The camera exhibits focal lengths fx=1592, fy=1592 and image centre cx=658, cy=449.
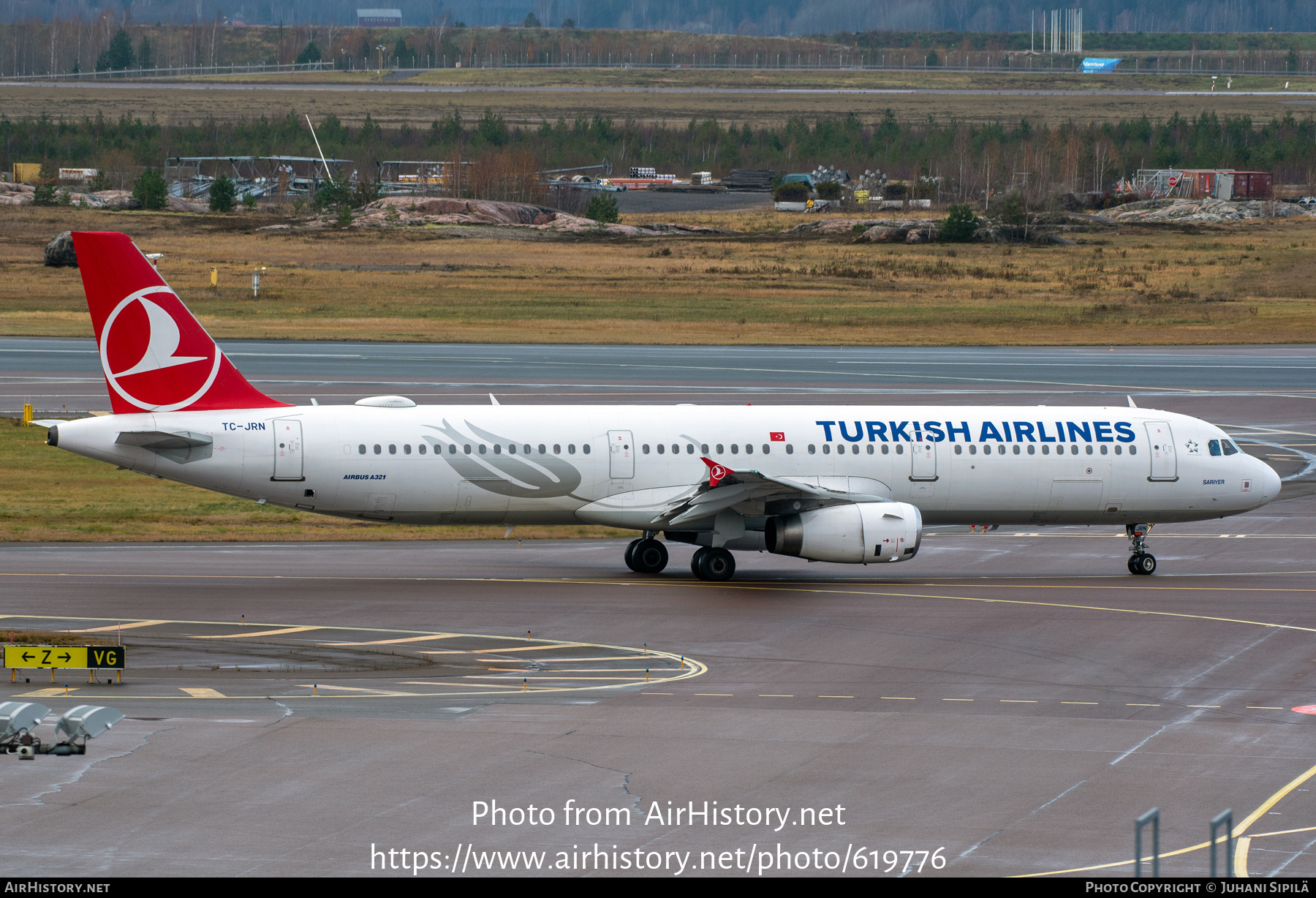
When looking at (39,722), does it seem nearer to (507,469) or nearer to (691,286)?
(507,469)

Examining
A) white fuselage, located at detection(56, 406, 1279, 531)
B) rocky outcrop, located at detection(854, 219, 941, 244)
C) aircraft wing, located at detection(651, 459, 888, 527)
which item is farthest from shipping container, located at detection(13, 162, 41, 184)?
aircraft wing, located at detection(651, 459, 888, 527)

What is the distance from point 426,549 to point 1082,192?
15975 centimetres

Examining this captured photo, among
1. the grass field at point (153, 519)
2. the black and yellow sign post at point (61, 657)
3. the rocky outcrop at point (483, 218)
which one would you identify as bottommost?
the grass field at point (153, 519)

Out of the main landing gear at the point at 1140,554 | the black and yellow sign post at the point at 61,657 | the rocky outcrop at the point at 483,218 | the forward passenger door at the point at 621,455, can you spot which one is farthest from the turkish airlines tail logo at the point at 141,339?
the rocky outcrop at the point at 483,218

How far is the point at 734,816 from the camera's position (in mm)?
20422

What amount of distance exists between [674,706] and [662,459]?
41.1ft

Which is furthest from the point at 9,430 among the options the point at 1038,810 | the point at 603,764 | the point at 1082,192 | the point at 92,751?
the point at 1082,192

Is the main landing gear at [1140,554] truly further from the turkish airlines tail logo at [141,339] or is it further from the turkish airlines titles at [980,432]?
the turkish airlines tail logo at [141,339]

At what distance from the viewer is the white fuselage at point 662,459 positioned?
3612 cm

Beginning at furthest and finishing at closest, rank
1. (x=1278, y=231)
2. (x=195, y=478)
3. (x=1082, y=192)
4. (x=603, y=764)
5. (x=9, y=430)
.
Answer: (x=1082, y=192) < (x=1278, y=231) < (x=9, y=430) < (x=195, y=478) < (x=603, y=764)

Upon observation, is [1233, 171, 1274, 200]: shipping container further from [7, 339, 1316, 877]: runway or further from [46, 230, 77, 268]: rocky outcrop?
[7, 339, 1316, 877]: runway

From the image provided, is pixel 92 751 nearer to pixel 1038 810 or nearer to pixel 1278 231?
pixel 1038 810

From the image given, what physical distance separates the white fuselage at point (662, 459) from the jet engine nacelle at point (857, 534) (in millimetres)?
1598

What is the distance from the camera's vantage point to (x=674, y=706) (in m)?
26.5
